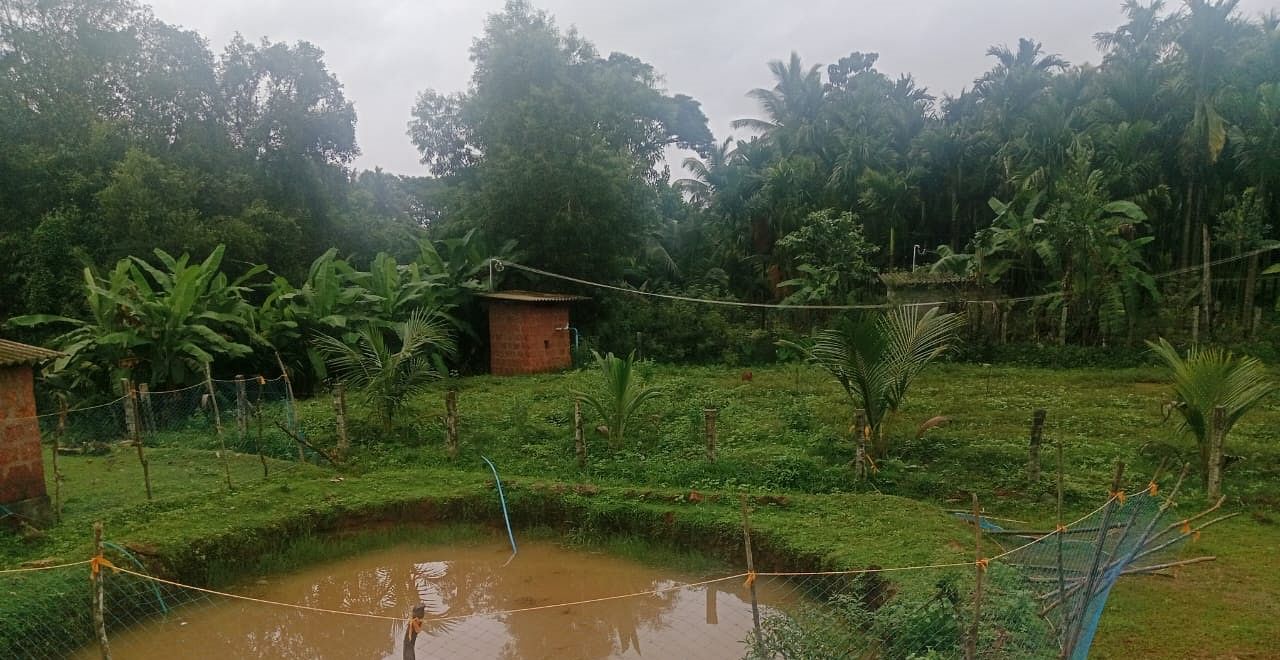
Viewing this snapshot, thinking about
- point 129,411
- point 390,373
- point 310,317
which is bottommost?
point 129,411

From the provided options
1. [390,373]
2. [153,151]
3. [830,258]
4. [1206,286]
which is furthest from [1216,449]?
[153,151]

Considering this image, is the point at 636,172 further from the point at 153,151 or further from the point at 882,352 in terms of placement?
the point at 882,352

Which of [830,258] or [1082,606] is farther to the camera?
[830,258]

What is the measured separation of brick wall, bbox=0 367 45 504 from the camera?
6.75m

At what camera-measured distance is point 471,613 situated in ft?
20.4

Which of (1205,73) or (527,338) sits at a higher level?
(1205,73)

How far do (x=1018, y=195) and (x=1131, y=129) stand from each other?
2556mm

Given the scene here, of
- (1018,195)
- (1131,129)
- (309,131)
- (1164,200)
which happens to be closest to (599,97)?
(309,131)

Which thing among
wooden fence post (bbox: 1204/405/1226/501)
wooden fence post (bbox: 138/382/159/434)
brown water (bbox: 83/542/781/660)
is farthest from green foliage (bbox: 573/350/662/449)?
wooden fence post (bbox: 138/382/159/434)

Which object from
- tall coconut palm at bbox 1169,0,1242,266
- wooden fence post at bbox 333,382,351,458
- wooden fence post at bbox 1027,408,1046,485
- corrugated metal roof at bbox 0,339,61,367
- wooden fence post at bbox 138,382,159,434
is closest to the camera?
corrugated metal roof at bbox 0,339,61,367

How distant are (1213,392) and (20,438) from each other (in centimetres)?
1083

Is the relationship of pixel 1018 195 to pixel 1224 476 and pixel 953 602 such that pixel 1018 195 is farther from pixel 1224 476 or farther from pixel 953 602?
pixel 953 602

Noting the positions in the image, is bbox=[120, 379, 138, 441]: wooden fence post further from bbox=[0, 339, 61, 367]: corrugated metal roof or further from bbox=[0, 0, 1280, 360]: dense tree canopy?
bbox=[0, 0, 1280, 360]: dense tree canopy

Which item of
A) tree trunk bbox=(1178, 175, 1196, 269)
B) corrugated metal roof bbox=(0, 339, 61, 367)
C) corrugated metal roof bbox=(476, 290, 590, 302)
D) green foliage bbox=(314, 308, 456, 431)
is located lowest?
green foliage bbox=(314, 308, 456, 431)
